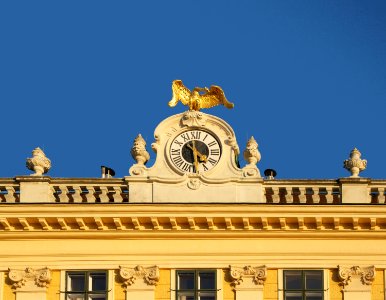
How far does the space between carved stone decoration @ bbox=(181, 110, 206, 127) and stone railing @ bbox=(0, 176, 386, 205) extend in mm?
2224

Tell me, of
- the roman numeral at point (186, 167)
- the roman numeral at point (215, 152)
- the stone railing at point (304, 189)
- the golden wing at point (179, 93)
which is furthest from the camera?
the golden wing at point (179, 93)

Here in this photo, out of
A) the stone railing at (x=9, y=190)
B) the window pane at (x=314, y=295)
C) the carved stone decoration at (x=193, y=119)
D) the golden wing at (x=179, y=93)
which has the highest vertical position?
the golden wing at (x=179, y=93)

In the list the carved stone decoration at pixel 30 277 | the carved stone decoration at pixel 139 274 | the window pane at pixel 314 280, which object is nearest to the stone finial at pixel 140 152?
the carved stone decoration at pixel 139 274

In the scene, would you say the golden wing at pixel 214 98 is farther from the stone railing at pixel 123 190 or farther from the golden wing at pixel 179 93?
the stone railing at pixel 123 190

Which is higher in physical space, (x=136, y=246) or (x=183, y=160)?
(x=183, y=160)

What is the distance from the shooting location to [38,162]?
38.4 m

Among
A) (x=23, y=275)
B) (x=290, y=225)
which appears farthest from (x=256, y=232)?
(x=23, y=275)

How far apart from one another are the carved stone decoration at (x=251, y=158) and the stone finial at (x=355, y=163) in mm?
2299

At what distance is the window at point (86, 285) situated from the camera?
122ft

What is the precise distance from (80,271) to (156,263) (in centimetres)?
189

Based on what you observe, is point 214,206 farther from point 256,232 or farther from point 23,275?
point 23,275

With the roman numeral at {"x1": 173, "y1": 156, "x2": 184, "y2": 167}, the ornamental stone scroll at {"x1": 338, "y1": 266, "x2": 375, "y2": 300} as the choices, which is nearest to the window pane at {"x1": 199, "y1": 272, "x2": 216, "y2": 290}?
the roman numeral at {"x1": 173, "y1": 156, "x2": 184, "y2": 167}

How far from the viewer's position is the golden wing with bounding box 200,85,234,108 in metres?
39.3

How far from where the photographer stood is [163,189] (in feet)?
125
